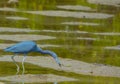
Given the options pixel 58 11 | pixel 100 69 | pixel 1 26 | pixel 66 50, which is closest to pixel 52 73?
pixel 100 69

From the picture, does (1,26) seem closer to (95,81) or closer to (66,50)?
(66,50)

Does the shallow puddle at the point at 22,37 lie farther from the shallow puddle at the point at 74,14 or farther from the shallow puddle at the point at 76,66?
the shallow puddle at the point at 74,14

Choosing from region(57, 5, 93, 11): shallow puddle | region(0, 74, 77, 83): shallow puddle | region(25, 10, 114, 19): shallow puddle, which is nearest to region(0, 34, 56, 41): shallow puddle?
region(0, 74, 77, 83): shallow puddle

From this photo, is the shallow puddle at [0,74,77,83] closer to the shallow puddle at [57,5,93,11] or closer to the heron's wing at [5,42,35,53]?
the heron's wing at [5,42,35,53]

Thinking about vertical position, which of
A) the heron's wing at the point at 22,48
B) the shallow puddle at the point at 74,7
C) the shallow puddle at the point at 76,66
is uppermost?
the heron's wing at the point at 22,48

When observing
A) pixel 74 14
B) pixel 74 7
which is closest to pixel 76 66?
pixel 74 14

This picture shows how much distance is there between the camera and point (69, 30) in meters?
19.4

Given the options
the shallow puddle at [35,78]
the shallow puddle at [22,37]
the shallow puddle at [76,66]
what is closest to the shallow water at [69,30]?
the shallow puddle at [22,37]

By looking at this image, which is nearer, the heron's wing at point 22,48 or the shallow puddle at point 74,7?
the heron's wing at point 22,48

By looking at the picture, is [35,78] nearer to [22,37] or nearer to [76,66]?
[76,66]

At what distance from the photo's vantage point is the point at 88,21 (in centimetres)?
2303

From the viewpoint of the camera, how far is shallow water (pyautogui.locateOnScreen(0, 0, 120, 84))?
13.7 meters

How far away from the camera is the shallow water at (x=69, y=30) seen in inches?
540

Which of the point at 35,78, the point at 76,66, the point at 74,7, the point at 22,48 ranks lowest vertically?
the point at 74,7
